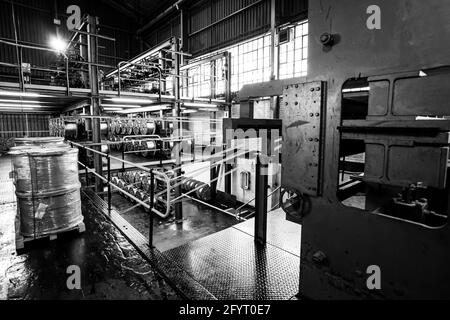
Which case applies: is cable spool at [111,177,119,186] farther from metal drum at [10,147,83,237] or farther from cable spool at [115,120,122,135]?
metal drum at [10,147,83,237]

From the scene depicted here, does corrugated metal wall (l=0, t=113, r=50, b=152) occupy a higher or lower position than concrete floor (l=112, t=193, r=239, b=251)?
higher

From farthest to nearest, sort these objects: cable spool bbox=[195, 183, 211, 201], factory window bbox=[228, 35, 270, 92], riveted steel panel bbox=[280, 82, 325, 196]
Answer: factory window bbox=[228, 35, 270, 92]
cable spool bbox=[195, 183, 211, 201]
riveted steel panel bbox=[280, 82, 325, 196]

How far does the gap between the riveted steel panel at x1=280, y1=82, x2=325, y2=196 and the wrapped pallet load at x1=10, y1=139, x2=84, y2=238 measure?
113 inches

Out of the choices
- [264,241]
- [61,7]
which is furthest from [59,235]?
[61,7]

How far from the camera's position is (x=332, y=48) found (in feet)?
5.52

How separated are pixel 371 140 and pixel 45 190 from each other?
11.6 feet

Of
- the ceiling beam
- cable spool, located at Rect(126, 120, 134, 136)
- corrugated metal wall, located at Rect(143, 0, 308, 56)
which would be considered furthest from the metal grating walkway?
the ceiling beam

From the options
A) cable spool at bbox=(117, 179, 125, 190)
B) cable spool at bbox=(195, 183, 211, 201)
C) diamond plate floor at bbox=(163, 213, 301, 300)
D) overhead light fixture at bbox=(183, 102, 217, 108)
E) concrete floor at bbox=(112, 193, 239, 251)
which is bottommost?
concrete floor at bbox=(112, 193, 239, 251)

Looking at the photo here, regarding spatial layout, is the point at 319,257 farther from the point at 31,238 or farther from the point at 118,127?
the point at 118,127

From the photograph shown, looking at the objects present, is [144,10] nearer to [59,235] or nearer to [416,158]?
[59,235]

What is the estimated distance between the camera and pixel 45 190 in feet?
10.1

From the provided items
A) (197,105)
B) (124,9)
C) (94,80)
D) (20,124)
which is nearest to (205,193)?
(197,105)

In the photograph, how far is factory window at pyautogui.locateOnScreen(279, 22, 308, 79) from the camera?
10109mm
